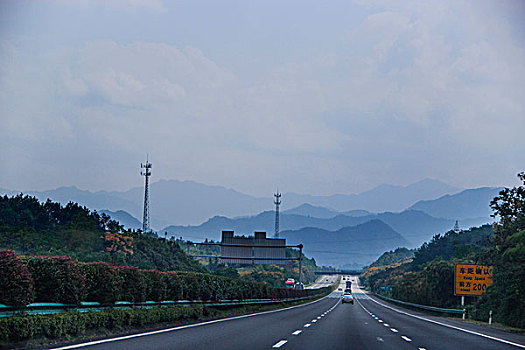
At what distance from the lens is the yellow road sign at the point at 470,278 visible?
53500 millimetres

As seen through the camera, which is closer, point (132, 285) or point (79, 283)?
point (79, 283)

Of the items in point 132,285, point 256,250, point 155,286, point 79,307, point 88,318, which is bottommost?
point 88,318

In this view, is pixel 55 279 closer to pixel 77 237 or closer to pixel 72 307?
pixel 72 307

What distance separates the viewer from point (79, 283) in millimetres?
17016

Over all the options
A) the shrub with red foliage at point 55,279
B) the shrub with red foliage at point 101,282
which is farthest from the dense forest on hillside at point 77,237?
the shrub with red foliage at point 55,279

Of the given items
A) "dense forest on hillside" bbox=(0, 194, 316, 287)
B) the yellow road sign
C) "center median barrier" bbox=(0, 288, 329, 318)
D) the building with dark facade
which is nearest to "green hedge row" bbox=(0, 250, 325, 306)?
"center median barrier" bbox=(0, 288, 329, 318)

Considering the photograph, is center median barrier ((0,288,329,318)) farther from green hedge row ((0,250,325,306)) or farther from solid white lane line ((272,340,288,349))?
solid white lane line ((272,340,288,349))

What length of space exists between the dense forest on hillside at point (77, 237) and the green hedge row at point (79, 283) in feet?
171

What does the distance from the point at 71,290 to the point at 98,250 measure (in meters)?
72.2

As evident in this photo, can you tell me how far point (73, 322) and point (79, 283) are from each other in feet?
5.03

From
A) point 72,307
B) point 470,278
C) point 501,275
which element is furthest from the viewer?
point 470,278

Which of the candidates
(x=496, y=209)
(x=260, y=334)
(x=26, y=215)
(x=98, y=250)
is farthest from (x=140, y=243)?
(x=260, y=334)

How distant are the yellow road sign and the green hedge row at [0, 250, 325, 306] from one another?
3165 cm

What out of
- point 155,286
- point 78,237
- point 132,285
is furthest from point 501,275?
point 78,237
